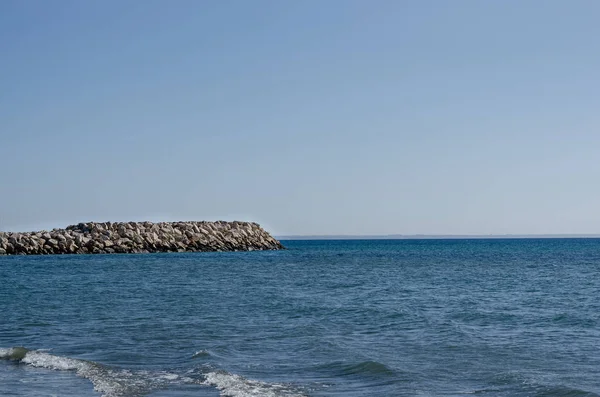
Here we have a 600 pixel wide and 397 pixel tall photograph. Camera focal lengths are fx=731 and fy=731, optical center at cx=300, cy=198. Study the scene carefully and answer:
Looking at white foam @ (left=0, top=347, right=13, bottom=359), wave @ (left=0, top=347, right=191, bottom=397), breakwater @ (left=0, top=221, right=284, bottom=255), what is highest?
breakwater @ (left=0, top=221, right=284, bottom=255)

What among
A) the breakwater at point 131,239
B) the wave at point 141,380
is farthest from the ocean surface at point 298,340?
the breakwater at point 131,239

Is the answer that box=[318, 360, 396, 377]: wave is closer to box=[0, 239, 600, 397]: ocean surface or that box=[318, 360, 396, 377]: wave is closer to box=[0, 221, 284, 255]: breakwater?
box=[0, 239, 600, 397]: ocean surface

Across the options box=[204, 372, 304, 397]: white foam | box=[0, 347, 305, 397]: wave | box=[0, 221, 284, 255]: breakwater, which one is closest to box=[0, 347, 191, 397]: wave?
box=[0, 347, 305, 397]: wave

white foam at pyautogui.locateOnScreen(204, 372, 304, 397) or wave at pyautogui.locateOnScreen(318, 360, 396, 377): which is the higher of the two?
wave at pyautogui.locateOnScreen(318, 360, 396, 377)

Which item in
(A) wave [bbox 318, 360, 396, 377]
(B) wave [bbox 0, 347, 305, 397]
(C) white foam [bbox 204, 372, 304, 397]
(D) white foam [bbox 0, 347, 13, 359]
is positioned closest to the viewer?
(C) white foam [bbox 204, 372, 304, 397]

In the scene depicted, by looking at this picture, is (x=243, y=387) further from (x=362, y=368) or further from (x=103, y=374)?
(x=103, y=374)

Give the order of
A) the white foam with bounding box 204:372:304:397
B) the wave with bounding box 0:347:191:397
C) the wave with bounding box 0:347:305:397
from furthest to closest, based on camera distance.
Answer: the wave with bounding box 0:347:191:397, the wave with bounding box 0:347:305:397, the white foam with bounding box 204:372:304:397

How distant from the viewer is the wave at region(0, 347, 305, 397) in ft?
38.0

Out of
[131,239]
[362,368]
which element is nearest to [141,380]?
[362,368]

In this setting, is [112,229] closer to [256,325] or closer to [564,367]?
[256,325]

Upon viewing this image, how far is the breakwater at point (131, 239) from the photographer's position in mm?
65688

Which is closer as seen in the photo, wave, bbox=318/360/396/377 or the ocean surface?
the ocean surface

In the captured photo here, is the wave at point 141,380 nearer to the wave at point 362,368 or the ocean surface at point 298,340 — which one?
the ocean surface at point 298,340

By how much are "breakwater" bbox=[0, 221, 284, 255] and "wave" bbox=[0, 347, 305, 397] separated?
175 feet
